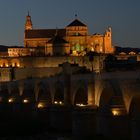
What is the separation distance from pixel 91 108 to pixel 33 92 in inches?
929

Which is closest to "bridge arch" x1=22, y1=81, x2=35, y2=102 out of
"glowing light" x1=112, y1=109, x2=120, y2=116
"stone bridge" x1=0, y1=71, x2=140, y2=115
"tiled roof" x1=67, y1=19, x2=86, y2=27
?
"stone bridge" x1=0, y1=71, x2=140, y2=115

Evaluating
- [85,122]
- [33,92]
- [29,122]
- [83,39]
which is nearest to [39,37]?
[83,39]

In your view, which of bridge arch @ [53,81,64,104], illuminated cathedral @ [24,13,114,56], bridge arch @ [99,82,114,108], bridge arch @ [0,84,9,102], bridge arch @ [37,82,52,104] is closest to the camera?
bridge arch @ [99,82,114,108]

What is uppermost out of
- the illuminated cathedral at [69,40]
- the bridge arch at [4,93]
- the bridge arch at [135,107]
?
the illuminated cathedral at [69,40]

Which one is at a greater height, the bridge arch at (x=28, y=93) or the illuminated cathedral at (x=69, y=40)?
the illuminated cathedral at (x=69, y=40)

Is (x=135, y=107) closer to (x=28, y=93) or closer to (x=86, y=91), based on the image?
(x=86, y=91)

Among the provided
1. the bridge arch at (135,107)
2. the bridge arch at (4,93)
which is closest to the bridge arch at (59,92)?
the bridge arch at (4,93)

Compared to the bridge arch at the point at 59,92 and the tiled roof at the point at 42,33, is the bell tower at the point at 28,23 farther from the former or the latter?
the bridge arch at the point at 59,92

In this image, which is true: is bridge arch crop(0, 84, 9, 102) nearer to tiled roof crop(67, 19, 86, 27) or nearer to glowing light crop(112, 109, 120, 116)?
glowing light crop(112, 109, 120, 116)

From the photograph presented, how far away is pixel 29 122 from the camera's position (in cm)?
5378

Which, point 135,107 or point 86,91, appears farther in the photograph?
point 86,91

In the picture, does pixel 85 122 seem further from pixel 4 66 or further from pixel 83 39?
pixel 83 39

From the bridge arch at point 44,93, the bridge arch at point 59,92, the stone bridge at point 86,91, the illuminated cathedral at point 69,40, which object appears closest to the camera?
the stone bridge at point 86,91

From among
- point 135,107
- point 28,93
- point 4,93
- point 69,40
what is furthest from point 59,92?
point 69,40
